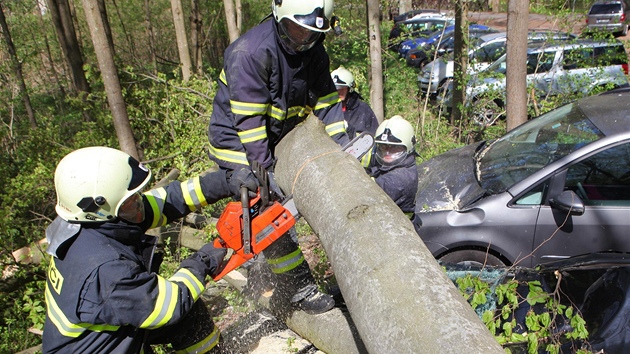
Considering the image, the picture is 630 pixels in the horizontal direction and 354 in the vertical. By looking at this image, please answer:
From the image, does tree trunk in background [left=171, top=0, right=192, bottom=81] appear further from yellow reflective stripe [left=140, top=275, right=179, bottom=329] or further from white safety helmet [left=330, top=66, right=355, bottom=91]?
yellow reflective stripe [left=140, top=275, right=179, bottom=329]

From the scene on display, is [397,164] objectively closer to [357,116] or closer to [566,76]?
[357,116]

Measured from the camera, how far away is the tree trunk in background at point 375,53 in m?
6.89

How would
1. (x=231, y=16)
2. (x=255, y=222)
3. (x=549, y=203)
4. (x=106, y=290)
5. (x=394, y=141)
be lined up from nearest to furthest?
(x=106, y=290) → (x=255, y=222) → (x=394, y=141) → (x=549, y=203) → (x=231, y=16)

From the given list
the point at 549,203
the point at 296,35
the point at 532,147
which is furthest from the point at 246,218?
the point at 532,147

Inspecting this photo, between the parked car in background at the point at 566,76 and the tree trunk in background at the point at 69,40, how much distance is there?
651 centimetres

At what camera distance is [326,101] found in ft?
11.2

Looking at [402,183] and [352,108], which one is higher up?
[402,183]

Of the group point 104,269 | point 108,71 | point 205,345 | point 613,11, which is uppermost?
point 108,71

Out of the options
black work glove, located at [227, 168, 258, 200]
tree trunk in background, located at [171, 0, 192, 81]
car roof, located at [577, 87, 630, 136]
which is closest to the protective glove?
black work glove, located at [227, 168, 258, 200]

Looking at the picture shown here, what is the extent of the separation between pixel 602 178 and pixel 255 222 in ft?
9.45

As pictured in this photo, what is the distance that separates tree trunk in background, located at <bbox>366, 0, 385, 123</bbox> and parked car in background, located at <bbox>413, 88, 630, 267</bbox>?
3.44m

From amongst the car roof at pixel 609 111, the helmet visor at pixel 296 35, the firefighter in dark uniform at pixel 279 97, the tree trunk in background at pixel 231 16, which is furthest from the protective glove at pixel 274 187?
the tree trunk in background at pixel 231 16

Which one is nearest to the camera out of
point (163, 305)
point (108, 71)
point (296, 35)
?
point (163, 305)

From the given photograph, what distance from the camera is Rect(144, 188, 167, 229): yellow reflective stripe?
2.78 m
